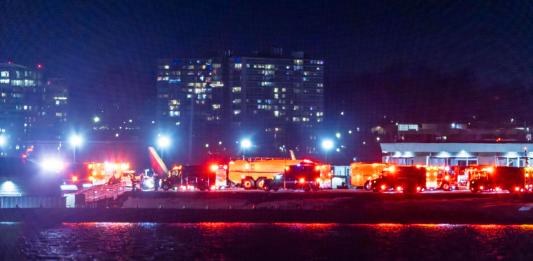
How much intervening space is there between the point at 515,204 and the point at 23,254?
23992 millimetres

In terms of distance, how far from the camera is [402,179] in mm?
Answer: 45312

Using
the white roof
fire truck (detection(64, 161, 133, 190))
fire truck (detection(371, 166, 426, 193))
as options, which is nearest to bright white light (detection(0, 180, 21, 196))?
fire truck (detection(64, 161, 133, 190))

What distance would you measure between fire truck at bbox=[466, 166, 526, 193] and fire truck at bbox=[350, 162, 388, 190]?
19.3ft

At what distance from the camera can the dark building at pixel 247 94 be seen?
179625mm

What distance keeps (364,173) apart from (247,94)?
138 meters

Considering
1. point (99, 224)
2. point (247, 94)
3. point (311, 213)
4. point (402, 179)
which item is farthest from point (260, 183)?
point (247, 94)

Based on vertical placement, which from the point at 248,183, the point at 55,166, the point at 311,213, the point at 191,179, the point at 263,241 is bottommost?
the point at 263,241

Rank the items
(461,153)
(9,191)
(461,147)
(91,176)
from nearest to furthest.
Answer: (91,176) → (9,191) → (461,147) → (461,153)

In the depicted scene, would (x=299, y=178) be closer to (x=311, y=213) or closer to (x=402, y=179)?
(x=402, y=179)

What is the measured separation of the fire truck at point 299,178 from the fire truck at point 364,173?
326 centimetres

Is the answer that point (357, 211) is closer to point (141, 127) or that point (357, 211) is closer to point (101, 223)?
point (101, 223)

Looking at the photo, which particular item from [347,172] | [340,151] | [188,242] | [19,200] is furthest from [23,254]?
[340,151]

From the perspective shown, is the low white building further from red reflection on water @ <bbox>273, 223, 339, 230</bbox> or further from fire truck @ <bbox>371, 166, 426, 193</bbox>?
red reflection on water @ <bbox>273, 223, 339, 230</bbox>

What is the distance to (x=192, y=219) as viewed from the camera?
3319cm
